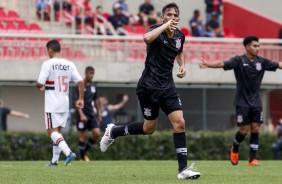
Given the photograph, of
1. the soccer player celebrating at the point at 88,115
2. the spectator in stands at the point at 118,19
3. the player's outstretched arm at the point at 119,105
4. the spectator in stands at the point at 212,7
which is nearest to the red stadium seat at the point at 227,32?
the spectator in stands at the point at 212,7

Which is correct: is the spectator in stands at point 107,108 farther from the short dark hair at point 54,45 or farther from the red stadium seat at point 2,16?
the short dark hair at point 54,45

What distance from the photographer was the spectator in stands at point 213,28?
34072 millimetres

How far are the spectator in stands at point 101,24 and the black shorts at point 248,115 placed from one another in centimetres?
1386

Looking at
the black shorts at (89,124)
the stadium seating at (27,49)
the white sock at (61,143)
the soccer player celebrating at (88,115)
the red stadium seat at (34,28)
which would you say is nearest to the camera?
the white sock at (61,143)

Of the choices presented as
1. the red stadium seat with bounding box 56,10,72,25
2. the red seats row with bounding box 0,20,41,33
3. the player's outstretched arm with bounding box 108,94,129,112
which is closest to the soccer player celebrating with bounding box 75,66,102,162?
the player's outstretched arm with bounding box 108,94,129,112

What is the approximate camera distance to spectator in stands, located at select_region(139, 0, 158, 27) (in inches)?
1350

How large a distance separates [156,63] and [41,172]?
279 cm

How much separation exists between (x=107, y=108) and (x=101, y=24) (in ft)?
12.8

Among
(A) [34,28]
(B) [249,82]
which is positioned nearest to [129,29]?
(A) [34,28]

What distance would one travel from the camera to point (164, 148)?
2847 cm

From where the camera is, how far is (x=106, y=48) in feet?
101

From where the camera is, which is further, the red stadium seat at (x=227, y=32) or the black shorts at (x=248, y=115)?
the red stadium seat at (x=227, y=32)

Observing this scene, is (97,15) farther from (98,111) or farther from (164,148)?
(98,111)

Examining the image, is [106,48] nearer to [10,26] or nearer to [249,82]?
[10,26]
